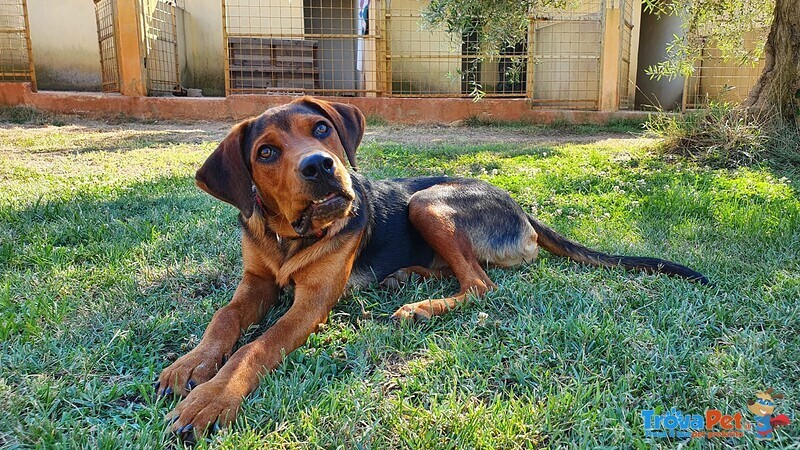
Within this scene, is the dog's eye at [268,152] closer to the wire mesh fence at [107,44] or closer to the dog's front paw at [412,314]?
the dog's front paw at [412,314]

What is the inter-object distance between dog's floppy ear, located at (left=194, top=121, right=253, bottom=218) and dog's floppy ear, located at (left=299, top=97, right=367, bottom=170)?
0.57 meters

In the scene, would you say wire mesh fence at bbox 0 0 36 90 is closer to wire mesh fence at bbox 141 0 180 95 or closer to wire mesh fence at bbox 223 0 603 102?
wire mesh fence at bbox 141 0 180 95

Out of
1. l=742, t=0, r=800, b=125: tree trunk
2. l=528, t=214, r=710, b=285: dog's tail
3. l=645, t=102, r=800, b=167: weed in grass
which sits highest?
l=742, t=0, r=800, b=125: tree trunk

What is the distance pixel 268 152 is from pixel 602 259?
2.11 m

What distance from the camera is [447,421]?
5.84ft

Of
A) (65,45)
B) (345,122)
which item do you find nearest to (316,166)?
(345,122)

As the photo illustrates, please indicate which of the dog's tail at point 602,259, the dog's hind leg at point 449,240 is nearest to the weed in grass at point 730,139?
the dog's tail at point 602,259

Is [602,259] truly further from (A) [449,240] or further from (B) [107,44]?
(B) [107,44]

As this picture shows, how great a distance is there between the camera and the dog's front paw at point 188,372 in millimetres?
2008

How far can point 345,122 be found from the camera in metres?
3.15

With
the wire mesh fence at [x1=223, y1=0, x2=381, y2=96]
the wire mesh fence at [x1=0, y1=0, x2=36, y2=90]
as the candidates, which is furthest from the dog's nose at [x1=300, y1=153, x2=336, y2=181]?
the wire mesh fence at [x1=0, y1=0, x2=36, y2=90]

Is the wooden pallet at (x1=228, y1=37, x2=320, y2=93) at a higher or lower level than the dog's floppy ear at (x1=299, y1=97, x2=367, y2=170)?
higher

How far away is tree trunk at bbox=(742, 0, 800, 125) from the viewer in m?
6.99

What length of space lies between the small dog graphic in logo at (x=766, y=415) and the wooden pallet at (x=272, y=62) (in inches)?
533
